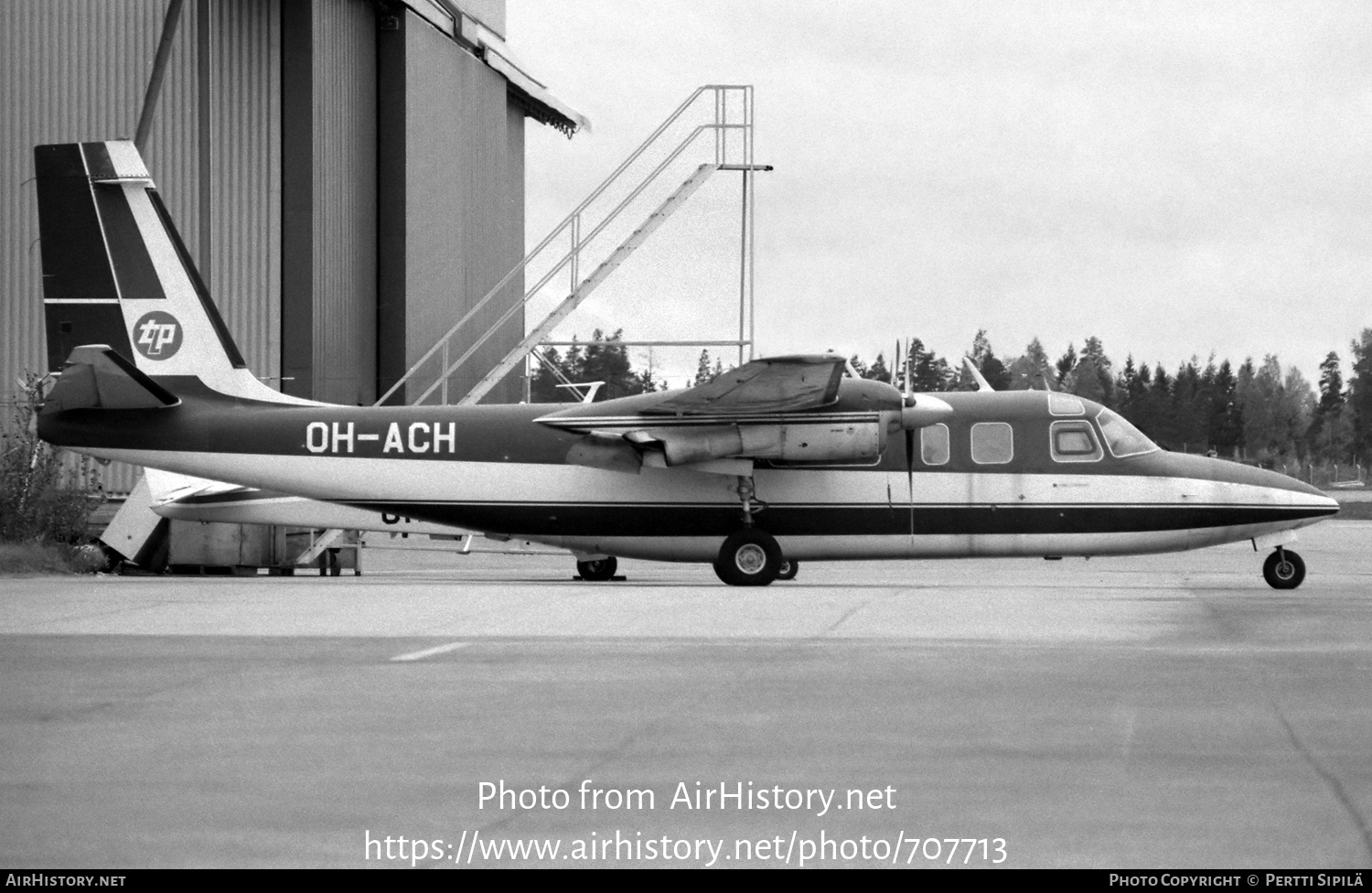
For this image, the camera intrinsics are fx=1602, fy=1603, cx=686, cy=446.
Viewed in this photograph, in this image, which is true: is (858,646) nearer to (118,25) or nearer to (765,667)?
Result: (765,667)

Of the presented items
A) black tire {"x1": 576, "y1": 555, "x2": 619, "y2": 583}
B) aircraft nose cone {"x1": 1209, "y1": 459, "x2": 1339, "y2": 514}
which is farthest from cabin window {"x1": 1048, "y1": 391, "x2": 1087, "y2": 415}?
black tire {"x1": 576, "y1": 555, "x2": 619, "y2": 583}

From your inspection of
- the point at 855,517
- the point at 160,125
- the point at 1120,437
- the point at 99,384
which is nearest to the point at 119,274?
the point at 99,384

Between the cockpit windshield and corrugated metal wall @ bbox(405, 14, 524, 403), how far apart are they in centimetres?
1607

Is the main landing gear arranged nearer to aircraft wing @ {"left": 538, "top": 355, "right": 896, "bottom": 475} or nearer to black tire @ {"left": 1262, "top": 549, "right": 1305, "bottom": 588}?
aircraft wing @ {"left": 538, "top": 355, "right": 896, "bottom": 475}

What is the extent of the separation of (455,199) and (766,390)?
2021 centimetres

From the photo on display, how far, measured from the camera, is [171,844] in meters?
4.93

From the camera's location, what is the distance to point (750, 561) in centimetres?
2008

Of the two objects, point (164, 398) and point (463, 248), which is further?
point (463, 248)

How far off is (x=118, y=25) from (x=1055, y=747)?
27.1 metres

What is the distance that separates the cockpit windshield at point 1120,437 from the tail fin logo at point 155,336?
12.0m

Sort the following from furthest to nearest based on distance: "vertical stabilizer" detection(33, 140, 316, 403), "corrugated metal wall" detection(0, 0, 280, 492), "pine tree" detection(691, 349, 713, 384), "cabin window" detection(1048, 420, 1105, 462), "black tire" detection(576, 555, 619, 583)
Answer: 1. "corrugated metal wall" detection(0, 0, 280, 492)
2. "black tire" detection(576, 555, 619, 583)
3. "pine tree" detection(691, 349, 713, 384)
4. "cabin window" detection(1048, 420, 1105, 462)
5. "vertical stabilizer" detection(33, 140, 316, 403)

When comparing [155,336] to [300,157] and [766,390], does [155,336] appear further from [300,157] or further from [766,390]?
[300,157]

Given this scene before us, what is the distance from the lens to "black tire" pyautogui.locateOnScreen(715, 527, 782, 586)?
20.0 meters
